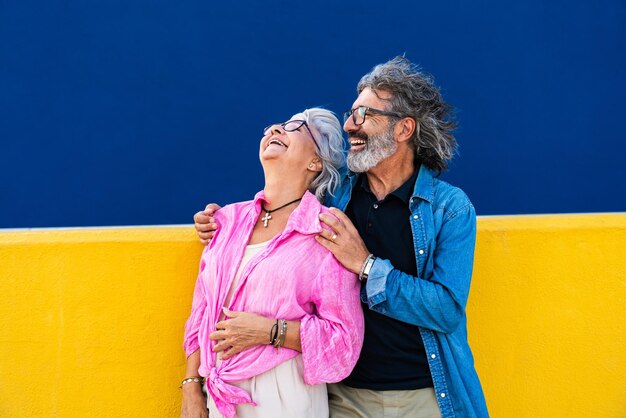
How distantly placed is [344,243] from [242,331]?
16.5 inches

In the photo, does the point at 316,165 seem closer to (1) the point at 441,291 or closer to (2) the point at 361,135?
(2) the point at 361,135

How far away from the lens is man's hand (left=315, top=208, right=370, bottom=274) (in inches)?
83.4

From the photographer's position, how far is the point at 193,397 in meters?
2.25

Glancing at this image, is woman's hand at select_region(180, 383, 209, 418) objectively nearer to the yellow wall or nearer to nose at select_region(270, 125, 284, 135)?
the yellow wall

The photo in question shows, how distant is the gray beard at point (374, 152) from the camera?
2.31 m

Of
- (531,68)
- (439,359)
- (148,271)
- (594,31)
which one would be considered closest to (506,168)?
(531,68)

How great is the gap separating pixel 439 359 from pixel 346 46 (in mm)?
2162

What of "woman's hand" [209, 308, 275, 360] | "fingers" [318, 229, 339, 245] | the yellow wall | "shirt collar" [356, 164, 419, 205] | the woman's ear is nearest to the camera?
"woman's hand" [209, 308, 275, 360]

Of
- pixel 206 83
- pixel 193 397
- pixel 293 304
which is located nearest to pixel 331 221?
pixel 293 304

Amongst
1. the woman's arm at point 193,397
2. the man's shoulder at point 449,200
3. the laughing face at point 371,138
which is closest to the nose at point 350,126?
the laughing face at point 371,138

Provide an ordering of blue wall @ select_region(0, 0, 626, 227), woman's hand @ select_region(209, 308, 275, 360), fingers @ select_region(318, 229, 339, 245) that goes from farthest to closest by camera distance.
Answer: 1. blue wall @ select_region(0, 0, 626, 227)
2. fingers @ select_region(318, 229, 339, 245)
3. woman's hand @ select_region(209, 308, 275, 360)

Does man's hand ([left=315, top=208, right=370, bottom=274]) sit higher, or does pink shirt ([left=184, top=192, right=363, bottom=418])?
man's hand ([left=315, top=208, right=370, bottom=274])

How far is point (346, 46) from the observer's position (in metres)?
3.78

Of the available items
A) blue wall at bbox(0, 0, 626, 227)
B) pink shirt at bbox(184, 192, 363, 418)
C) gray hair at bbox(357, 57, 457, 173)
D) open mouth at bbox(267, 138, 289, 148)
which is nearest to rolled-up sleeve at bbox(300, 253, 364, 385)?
pink shirt at bbox(184, 192, 363, 418)
